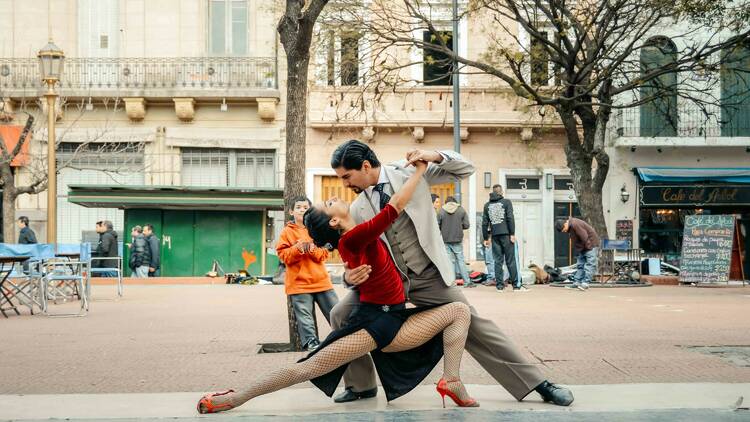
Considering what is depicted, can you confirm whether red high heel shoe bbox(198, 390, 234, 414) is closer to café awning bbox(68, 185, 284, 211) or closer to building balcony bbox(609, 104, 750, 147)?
café awning bbox(68, 185, 284, 211)

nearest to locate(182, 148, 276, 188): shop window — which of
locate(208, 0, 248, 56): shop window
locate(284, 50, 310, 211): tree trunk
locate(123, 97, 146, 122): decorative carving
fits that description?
locate(123, 97, 146, 122): decorative carving

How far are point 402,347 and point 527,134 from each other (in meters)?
24.0

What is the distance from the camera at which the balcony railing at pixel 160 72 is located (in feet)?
96.6

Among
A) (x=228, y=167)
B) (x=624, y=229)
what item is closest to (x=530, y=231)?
(x=624, y=229)

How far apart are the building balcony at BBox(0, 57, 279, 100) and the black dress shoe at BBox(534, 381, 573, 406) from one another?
23371 mm

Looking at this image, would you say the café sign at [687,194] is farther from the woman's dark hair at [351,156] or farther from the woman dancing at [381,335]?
the woman's dark hair at [351,156]

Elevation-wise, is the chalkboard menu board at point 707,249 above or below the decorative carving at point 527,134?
below

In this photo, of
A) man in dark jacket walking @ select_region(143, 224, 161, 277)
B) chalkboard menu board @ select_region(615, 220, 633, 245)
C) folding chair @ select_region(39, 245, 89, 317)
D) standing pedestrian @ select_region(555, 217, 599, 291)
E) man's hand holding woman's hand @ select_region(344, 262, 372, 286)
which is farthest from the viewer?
chalkboard menu board @ select_region(615, 220, 633, 245)

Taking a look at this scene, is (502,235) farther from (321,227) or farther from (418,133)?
(321,227)

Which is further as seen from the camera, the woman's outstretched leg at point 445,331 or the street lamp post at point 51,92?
the street lamp post at point 51,92

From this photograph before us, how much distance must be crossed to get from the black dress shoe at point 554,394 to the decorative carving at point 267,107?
23.4 metres

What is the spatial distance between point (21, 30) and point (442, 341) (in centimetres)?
2631

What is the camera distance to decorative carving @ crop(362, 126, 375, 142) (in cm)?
2948

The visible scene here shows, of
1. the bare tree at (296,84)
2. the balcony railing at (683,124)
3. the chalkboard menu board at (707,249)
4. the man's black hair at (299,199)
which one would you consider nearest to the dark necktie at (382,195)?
the man's black hair at (299,199)
